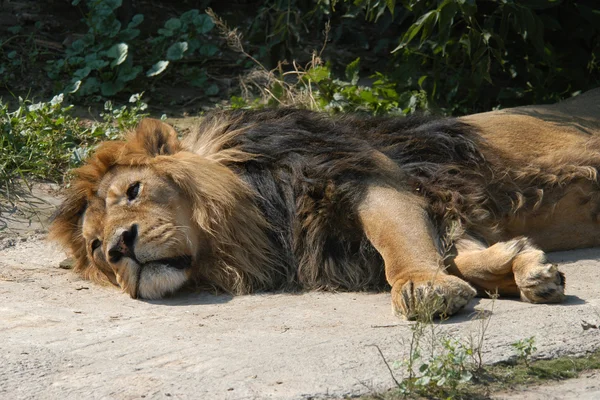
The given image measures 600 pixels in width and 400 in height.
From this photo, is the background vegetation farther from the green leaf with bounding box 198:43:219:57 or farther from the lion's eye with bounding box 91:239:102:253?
the lion's eye with bounding box 91:239:102:253

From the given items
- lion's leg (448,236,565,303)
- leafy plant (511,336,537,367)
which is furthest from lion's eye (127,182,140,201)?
leafy plant (511,336,537,367)

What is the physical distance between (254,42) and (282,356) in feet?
16.3

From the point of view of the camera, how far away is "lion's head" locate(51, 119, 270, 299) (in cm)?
436

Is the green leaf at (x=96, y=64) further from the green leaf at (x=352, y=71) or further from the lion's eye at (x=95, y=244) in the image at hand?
the lion's eye at (x=95, y=244)

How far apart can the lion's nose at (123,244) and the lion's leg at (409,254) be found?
1.05 metres

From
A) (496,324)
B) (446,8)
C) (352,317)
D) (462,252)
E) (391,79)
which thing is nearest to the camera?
(496,324)

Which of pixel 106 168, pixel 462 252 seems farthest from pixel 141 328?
pixel 462 252

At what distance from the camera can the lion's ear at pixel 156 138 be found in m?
4.81

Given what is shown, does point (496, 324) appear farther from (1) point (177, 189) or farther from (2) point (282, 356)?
(1) point (177, 189)

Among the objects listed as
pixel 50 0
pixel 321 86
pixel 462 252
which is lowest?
pixel 462 252

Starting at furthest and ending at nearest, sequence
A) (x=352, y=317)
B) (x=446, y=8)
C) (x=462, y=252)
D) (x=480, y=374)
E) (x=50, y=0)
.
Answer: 1. (x=50, y=0)
2. (x=446, y=8)
3. (x=462, y=252)
4. (x=352, y=317)
5. (x=480, y=374)

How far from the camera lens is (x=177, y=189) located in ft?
15.1

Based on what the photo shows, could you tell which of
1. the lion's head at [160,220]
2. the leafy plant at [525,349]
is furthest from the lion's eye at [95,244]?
the leafy plant at [525,349]

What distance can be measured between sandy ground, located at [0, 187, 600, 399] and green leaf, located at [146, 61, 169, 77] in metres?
3.16
